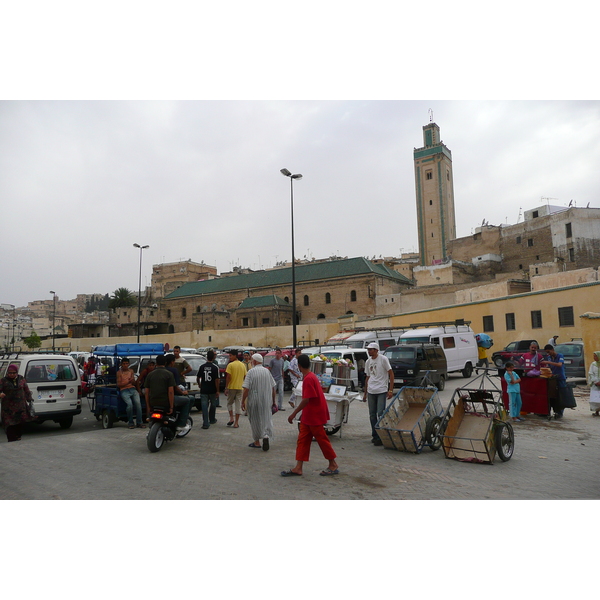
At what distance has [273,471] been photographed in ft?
21.6

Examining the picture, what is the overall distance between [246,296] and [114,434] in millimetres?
59208

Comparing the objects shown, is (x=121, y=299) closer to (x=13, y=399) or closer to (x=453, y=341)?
(x=453, y=341)

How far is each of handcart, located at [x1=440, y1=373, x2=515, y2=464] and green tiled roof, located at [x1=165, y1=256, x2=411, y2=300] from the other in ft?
164

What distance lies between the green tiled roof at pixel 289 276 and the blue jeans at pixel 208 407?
1899 inches

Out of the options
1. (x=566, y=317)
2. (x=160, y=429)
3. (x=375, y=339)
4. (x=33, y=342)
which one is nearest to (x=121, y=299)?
(x=33, y=342)

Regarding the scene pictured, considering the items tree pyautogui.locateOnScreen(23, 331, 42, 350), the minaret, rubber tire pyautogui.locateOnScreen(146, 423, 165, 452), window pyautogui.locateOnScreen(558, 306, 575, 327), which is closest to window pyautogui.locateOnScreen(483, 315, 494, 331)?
window pyautogui.locateOnScreen(558, 306, 575, 327)

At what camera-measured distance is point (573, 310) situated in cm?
2159

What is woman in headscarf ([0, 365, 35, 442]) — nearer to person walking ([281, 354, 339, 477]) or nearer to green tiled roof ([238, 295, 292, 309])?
person walking ([281, 354, 339, 477])

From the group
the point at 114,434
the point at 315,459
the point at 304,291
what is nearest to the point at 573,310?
the point at 315,459

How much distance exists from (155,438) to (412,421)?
4521mm

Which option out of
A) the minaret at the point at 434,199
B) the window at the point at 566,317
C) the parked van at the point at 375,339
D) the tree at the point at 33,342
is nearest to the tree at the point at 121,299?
the tree at the point at 33,342

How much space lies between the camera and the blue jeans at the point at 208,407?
10102mm

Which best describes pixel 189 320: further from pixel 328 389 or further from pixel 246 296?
pixel 328 389
